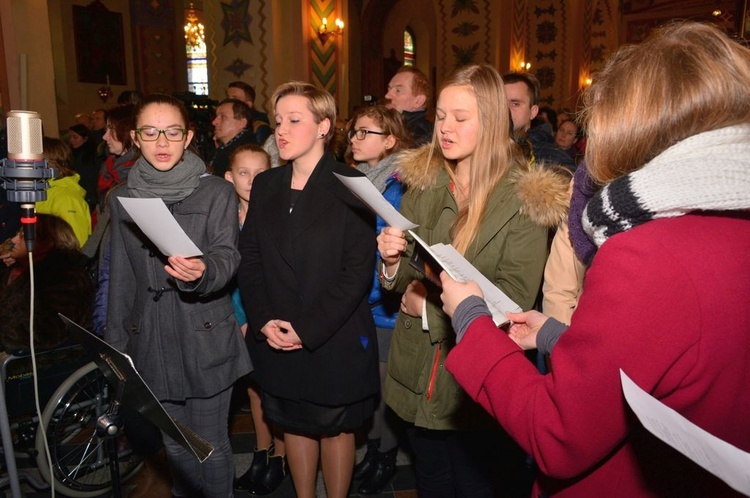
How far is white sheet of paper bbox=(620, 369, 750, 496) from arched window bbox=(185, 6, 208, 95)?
644 inches

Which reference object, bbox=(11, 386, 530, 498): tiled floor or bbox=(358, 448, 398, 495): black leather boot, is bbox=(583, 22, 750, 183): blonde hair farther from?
bbox=(358, 448, 398, 495): black leather boot

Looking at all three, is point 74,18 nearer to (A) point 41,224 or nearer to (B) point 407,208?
(A) point 41,224

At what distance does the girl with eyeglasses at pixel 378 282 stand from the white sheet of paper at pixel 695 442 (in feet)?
5.71

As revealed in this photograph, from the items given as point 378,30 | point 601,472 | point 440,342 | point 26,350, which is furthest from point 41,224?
point 378,30

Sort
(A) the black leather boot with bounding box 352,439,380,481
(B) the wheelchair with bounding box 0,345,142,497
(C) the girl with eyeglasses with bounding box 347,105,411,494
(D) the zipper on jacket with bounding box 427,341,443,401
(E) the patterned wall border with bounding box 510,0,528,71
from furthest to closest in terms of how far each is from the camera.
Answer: (E) the patterned wall border with bounding box 510,0,528,71 < (A) the black leather boot with bounding box 352,439,380,481 < (C) the girl with eyeglasses with bounding box 347,105,411,494 < (B) the wheelchair with bounding box 0,345,142,497 < (D) the zipper on jacket with bounding box 427,341,443,401

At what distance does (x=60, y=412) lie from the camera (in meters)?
2.53

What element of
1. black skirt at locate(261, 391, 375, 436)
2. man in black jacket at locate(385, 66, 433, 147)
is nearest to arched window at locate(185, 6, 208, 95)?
man in black jacket at locate(385, 66, 433, 147)

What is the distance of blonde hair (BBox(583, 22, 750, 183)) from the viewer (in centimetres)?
86

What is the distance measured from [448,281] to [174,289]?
49.1 inches

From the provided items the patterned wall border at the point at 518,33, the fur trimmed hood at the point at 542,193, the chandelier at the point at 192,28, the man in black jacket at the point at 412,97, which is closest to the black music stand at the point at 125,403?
the fur trimmed hood at the point at 542,193

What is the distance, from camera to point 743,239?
87 centimetres

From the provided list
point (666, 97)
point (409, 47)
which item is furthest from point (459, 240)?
point (409, 47)

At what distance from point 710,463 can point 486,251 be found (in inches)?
46.7

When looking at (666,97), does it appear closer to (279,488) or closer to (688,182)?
(688,182)
